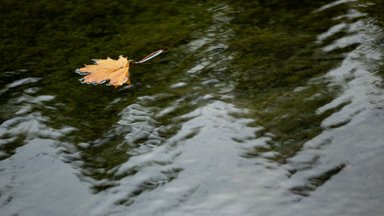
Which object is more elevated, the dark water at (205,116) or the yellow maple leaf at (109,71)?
the yellow maple leaf at (109,71)

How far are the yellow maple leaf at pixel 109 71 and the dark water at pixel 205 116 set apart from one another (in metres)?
0.06

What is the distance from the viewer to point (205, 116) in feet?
7.33

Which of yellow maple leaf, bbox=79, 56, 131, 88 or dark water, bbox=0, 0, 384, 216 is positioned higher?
yellow maple leaf, bbox=79, 56, 131, 88

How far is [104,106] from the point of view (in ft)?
7.91

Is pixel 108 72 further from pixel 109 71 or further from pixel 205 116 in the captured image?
pixel 205 116

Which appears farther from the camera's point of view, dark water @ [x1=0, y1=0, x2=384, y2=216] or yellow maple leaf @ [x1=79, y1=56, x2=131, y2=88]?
yellow maple leaf @ [x1=79, y1=56, x2=131, y2=88]

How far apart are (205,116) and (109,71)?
2.44ft

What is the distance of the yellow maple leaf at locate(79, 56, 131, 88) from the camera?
2.63 m

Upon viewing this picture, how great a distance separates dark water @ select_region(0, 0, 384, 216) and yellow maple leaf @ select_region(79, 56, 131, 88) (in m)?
0.06

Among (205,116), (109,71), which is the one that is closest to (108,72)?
(109,71)

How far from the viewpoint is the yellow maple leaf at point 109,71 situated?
8.62 ft

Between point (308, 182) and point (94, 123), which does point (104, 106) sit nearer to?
point (94, 123)

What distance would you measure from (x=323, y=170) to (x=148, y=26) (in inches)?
71.1

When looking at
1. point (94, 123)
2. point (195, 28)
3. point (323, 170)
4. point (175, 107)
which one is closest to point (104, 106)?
point (94, 123)
